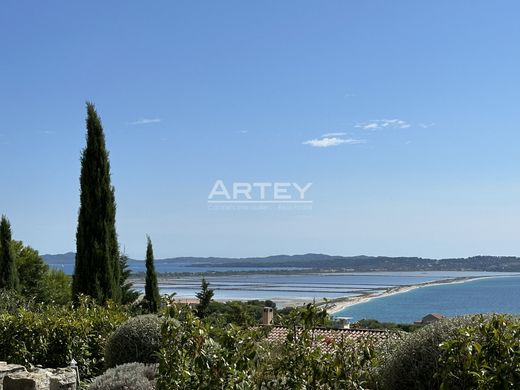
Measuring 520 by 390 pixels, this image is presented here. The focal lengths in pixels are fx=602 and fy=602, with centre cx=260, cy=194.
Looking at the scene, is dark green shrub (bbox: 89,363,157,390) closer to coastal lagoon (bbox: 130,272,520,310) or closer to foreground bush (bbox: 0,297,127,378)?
foreground bush (bbox: 0,297,127,378)

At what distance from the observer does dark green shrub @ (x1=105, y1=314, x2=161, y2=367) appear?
7266mm

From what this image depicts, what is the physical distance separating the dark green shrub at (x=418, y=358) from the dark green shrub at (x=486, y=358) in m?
0.49

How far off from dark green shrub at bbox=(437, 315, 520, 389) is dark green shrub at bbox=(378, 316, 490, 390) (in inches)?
19.5

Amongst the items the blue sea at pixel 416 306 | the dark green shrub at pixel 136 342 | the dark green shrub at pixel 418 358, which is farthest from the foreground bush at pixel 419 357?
the blue sea at pixel 416 306

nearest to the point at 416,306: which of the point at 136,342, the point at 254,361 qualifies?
the point at 136,342

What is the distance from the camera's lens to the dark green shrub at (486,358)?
3.33 m

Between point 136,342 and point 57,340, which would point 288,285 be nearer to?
point 57,340

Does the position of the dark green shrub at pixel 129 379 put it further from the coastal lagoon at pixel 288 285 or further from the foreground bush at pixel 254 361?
the coastal lagoon at pixel 288 285

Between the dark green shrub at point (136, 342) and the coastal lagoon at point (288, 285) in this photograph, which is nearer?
the dark green shrub at point (136, 342)

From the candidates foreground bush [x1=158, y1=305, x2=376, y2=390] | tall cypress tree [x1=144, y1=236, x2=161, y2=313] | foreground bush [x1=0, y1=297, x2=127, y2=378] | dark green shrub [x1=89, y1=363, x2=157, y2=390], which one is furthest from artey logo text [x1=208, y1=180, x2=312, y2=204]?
foreground bush [x1=158, y1=305, x2=376, y2=390]

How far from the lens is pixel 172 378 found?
4203 mm

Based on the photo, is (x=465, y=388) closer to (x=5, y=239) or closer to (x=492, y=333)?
(x=492, y=333)

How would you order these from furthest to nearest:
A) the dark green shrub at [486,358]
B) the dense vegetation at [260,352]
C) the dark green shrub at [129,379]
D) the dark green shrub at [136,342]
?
the dark green shrub at [136,342]
the dark green shrub at [129,379]
the dense vegetation at [260,352]
the dark green shrub at [486,358]

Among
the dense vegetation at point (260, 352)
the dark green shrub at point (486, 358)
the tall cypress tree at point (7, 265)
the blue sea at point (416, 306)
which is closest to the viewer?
the dark green shrub at point (486, 358)
